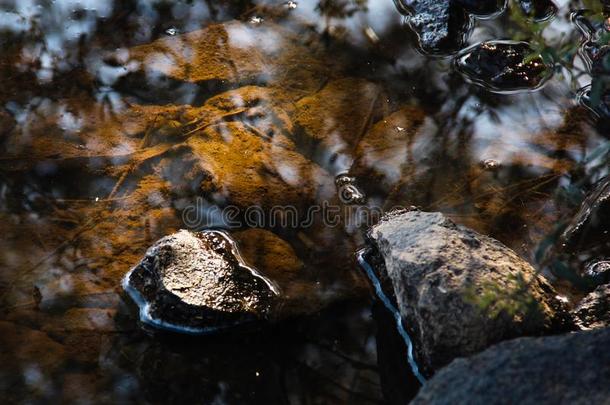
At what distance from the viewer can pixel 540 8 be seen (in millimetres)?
4680

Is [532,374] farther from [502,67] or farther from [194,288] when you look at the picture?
[502,67]

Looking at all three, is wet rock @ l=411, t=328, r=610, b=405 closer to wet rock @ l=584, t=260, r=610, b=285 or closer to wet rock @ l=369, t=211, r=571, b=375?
wet rock @ l=369, t=211, r=571, b=375

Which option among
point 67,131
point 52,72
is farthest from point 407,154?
point 52,72

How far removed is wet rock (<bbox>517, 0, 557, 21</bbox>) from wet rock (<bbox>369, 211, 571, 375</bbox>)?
2.24m

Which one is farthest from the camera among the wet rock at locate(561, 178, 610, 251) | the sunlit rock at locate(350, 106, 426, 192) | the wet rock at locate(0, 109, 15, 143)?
the wet rock at locate(0, 109, 15, 143)

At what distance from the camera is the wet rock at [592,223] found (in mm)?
3266

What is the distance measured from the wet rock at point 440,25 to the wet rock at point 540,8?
375mm

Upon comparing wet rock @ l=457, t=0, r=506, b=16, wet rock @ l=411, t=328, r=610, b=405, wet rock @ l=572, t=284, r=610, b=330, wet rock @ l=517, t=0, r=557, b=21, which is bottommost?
wet rock @ l=572, t=284, r=610, b=330

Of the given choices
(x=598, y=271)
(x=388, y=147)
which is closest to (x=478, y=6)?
(x=388, y=147)

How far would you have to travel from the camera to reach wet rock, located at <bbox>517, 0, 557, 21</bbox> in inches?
183

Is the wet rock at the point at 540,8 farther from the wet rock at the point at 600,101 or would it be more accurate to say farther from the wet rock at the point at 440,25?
the wet rock at the point at 600,101

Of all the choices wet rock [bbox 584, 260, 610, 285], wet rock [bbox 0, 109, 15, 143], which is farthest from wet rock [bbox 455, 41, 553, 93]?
wet rock [bbox 0, 109, 15, 143]

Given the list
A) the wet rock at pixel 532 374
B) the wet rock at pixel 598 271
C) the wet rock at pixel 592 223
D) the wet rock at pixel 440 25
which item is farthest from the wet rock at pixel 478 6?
the wet rock at pixel 532 374

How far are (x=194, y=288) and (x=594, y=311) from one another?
156 cm
